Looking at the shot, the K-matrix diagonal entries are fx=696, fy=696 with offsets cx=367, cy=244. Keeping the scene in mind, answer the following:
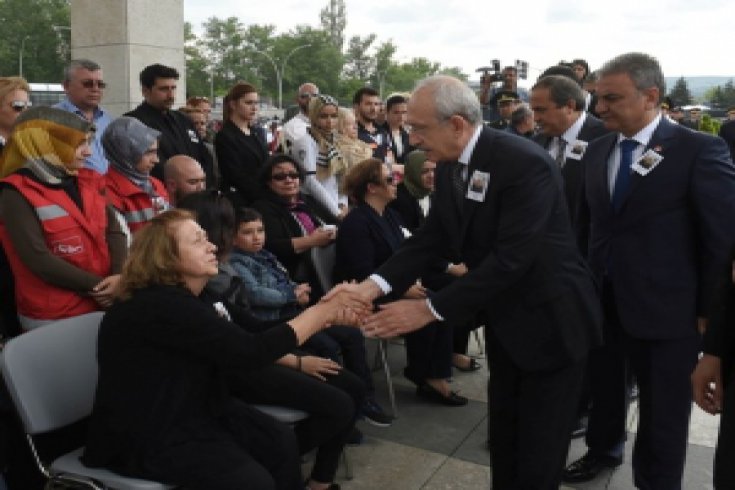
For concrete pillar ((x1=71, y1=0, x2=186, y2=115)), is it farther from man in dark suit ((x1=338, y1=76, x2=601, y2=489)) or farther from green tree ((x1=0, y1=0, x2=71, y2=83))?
green tree ((x1=0, y1=0, x2=71, y2=83))

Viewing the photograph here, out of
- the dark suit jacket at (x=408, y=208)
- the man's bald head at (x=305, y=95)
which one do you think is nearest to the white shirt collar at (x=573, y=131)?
the dark suit jacket at (x=408, y=208)

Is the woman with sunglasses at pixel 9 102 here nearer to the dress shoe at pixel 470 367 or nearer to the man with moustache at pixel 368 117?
the man with moustache at pixel 368 117

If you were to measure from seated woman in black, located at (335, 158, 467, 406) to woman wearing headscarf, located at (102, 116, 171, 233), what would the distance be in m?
1.15

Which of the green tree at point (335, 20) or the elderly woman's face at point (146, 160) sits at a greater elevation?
the green tree at point (335, 20)

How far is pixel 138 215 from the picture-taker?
361 cm

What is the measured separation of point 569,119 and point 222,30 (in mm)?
83044

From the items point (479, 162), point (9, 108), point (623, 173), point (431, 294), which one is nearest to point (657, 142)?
point (623, 173)

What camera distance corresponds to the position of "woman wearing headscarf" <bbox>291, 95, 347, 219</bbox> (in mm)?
5281

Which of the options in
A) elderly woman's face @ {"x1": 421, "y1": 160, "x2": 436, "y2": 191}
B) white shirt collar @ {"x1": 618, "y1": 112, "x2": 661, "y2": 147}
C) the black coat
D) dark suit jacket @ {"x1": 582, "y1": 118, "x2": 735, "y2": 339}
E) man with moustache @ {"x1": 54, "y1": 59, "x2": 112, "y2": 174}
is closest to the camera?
the black coat

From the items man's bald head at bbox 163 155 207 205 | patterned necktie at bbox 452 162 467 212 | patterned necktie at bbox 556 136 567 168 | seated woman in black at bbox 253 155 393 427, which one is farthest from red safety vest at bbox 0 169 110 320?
patterned necktie at bbox 556 136 567 168

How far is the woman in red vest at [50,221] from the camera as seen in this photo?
115 inches

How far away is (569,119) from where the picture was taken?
401cm

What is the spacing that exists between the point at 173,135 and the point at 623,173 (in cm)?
321

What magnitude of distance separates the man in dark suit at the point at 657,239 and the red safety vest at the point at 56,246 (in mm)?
2278
